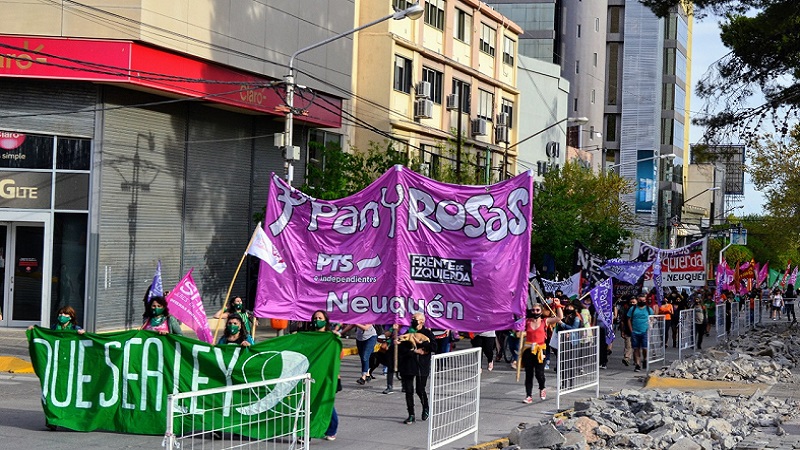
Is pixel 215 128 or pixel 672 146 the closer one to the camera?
pixel 215 128

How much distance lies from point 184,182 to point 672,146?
2673 inches

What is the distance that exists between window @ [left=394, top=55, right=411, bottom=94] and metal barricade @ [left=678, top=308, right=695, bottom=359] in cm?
1532

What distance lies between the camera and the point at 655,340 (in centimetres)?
2578

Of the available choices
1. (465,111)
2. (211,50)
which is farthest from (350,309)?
(465,111)

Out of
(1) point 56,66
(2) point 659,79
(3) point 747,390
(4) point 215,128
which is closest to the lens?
(3) point 747,390

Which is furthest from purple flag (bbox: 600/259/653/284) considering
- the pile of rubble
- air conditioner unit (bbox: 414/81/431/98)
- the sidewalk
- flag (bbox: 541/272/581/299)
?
air conditioner unit (bbox: 414/81/431/98)

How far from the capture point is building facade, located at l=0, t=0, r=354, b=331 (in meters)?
26.0

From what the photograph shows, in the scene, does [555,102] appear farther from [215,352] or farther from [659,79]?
[215,352]

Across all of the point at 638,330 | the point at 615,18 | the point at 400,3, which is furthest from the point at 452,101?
the point at 615,18

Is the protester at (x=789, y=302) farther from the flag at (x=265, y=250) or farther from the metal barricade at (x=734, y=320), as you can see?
the flag at (x=265, y=250)

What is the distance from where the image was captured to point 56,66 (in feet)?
84.1

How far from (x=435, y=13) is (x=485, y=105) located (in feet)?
23.2

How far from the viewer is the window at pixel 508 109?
52188 mm

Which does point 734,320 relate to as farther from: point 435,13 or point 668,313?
point 435,13
